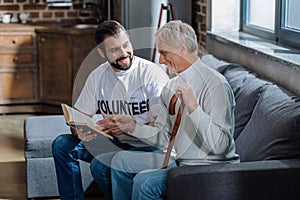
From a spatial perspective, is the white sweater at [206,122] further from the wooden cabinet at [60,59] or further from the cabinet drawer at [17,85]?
the cabinet drawer at [17,85]

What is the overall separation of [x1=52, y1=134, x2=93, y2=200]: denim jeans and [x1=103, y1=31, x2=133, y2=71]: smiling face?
52 centimetres

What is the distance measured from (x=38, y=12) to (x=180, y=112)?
4644 millimetres

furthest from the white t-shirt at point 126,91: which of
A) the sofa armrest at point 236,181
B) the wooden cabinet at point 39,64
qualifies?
the wooden cabinet at point 39,64

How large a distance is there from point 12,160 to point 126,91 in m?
1.89

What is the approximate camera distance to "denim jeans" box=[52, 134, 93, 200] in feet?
11.9

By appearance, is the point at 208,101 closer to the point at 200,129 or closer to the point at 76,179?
the point at 200,129

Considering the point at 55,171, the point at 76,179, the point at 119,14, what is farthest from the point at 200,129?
the point at 119,14

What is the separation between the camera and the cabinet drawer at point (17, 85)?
22.3 feet

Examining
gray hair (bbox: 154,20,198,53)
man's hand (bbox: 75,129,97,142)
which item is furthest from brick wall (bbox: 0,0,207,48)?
gray hair (bbox: 154,20,198,53)

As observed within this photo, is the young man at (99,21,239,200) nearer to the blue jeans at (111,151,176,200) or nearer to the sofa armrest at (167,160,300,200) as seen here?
the blue jeans at (111,151,176,200)

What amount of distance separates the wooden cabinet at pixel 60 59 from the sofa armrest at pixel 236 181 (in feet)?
13.5

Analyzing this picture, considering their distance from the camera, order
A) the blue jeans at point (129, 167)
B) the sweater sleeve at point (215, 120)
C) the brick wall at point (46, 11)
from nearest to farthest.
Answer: the sweater sleeve at point (215, 120)
the blue jeans at point (129, 167)
the brick wall at point (46, 11)

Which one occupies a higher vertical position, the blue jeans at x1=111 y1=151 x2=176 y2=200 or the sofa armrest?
the sofa armrest

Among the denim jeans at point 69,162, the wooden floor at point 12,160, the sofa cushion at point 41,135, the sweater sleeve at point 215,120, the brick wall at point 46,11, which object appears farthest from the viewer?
the brick wall at point 46,11
